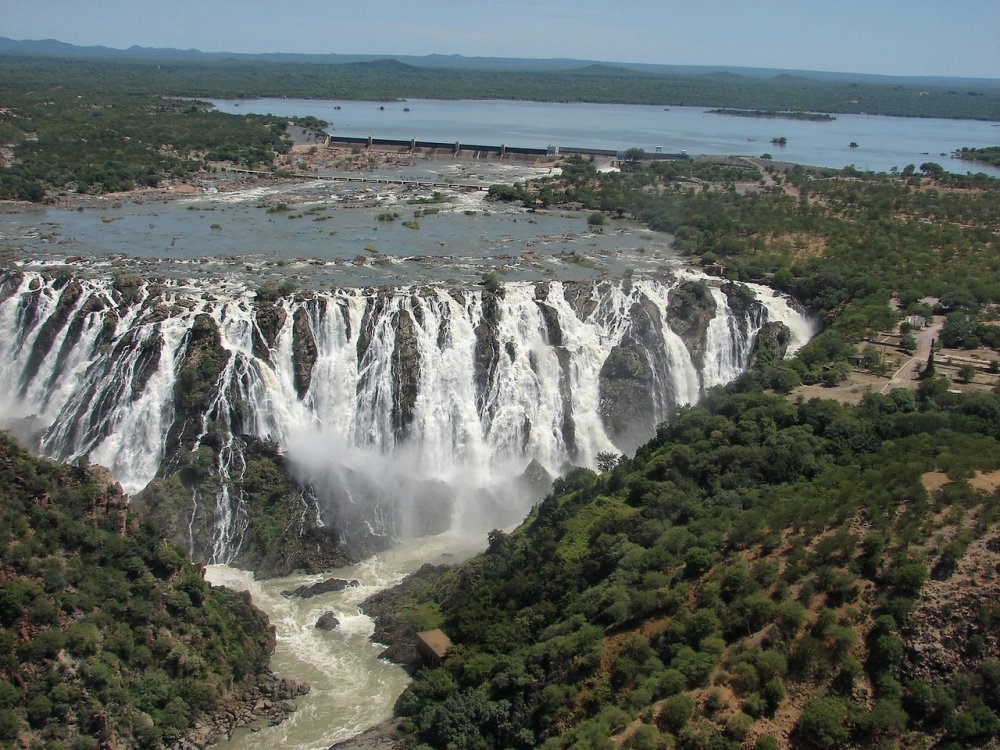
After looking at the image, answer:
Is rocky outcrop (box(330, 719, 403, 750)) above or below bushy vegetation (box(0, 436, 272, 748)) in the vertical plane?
below

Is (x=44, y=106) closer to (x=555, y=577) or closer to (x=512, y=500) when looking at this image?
(x=512, y=500)

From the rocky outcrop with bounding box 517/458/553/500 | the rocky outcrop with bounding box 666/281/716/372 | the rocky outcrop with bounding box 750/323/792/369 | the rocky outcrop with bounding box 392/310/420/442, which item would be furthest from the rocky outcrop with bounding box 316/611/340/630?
the rocky outcrop with bounding box 750/323/792/369

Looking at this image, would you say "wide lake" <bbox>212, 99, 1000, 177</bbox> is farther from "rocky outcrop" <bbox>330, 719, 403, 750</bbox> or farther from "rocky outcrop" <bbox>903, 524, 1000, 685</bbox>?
"rocky outcrop" <bbox>330, 719, 403, 750</bbox>

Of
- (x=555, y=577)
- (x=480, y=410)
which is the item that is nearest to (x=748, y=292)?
(x=480, y=410)

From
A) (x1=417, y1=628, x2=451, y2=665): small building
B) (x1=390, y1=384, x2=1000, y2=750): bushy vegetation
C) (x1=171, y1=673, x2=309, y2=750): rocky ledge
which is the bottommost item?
(x1=171, y1=673, x2=309, y2=750): rocky ledge

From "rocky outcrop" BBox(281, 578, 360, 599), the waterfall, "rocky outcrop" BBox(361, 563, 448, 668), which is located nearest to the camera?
"rocky outcrop" BBox(361, 563, 448, 668)

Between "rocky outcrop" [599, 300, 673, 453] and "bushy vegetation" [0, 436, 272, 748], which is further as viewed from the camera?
"rocky outcrop" [599, 300, 673, 453]

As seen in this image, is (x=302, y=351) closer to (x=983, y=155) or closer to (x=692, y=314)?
(x=692, y=314)

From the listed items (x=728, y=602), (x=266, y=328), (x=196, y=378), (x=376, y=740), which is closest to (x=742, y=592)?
(x=728, y=602)
